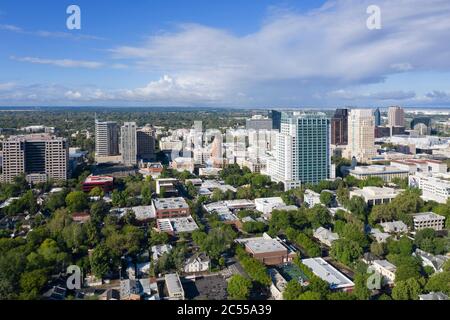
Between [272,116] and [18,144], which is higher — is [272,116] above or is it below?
above

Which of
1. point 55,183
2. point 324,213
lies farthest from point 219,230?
point 55,183

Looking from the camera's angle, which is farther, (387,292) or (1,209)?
(1,209)

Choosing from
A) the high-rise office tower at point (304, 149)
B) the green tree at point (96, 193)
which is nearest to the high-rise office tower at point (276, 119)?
the high-rise office tower at point (304, 149)

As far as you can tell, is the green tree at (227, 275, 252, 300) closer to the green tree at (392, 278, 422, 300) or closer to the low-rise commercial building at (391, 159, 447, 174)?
the green tree at (392, 278, 422, 300)

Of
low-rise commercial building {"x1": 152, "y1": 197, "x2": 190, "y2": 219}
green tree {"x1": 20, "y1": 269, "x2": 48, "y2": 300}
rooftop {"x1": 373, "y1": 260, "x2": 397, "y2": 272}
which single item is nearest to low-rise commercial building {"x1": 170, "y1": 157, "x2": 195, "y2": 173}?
low-rise commercial building {"x1": 152, "y1": 197, "x2": 190, "y2": 219}

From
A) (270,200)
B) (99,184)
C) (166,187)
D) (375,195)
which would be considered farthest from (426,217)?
(99,184)

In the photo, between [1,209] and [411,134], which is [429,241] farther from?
[411,134]

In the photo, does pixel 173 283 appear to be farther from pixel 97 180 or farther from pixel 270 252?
pixel 97 180
